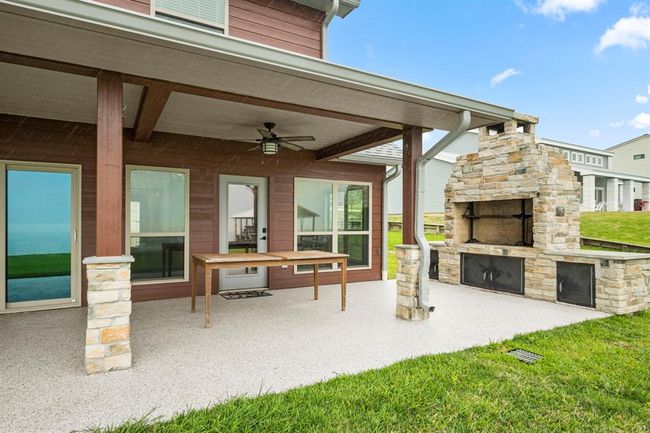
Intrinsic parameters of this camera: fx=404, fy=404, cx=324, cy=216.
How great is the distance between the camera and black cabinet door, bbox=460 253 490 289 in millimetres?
6738

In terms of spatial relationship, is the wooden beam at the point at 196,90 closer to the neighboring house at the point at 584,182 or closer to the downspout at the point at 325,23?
the downspout at the point at 325,23

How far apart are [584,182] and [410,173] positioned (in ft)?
48.8

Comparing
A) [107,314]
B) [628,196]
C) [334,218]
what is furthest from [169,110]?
[628,196]

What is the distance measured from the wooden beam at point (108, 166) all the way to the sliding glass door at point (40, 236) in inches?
107

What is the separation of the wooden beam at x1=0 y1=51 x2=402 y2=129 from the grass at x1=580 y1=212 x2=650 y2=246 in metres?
8.97

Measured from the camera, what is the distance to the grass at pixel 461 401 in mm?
2270

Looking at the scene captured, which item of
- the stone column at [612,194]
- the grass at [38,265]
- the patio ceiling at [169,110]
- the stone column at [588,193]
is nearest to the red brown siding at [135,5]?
the patio ceiling at [169,110]

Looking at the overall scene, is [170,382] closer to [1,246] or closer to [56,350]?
[56,350]

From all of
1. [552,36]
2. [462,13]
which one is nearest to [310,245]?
[462,13]

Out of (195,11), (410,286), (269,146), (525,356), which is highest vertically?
(195,11)

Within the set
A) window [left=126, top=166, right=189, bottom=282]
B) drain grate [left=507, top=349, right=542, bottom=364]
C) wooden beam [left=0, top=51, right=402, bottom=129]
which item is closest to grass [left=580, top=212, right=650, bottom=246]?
drain grate [left=507, top=349, right=542, bottom=364]

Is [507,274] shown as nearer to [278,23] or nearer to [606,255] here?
[606,255]

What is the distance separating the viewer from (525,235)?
→ 22.0ft

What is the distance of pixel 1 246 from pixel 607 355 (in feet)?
21.5
